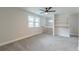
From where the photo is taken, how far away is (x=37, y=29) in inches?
253

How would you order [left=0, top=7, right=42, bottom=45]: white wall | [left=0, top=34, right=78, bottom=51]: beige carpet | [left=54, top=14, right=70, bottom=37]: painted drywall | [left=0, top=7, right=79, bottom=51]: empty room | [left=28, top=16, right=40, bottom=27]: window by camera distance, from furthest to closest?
[left=54, top=14, right=70, bottom=37]: painted drywall, [left=28, top=16, right=40, bottom=27]: window, [left=0, top=7, right=42, bottom=45]: white wall, [left=0, top=7, right=79, bottom=51]: empty room, [left=0, top=34, right=78, bottom=51]: beige carpet

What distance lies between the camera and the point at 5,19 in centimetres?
411

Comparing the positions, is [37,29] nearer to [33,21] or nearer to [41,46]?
[33,21]

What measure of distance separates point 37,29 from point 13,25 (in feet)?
7.13

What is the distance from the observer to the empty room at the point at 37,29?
12.3ft

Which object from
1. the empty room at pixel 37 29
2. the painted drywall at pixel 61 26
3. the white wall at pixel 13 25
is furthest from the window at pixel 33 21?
the painted drywall at pixel 61 26

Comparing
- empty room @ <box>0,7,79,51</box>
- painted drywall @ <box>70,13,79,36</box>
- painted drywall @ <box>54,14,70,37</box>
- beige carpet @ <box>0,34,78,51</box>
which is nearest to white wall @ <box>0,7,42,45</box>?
empty room @ <box>0,7,79,51</box>

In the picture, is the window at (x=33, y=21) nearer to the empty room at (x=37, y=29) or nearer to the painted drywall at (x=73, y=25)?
the empty room at (x=37, y=29)

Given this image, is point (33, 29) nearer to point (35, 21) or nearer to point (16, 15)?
point (35, 21)

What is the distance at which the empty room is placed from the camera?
3.74 metres

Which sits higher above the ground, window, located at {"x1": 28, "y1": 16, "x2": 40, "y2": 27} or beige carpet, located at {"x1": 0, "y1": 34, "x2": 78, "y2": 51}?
window, located at {"x1": 28, "y1": 16, "x2": 40, "y2": 27}

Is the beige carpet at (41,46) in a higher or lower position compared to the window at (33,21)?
lower

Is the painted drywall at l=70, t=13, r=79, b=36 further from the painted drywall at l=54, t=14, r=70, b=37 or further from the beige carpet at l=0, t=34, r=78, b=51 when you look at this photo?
the beige carpet at l=0, t=34, r=78, b=51
